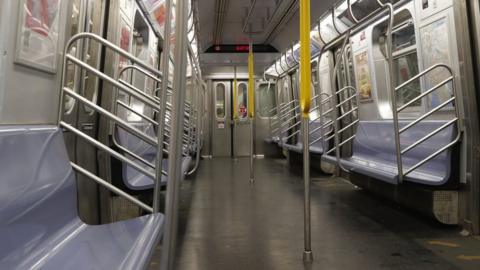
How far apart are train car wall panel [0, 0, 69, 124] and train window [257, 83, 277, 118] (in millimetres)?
7745

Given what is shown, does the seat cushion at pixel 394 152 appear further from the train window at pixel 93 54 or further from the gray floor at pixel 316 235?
the train window at pixel 93 54

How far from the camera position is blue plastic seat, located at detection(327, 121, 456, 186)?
106 inches

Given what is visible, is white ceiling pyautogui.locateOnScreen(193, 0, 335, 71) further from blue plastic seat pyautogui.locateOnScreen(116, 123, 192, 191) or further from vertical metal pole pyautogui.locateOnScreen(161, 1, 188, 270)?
vertical metal pole pyautogui.locateOnScreen(161, 1, 188, 270)

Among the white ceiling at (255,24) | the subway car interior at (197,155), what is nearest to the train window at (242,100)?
the white ceiling at (255,24)

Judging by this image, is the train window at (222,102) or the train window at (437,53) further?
the train window at (222,102)

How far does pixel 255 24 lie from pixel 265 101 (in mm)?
3086

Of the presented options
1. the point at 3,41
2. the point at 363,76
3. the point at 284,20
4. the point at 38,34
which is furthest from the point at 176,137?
the point at 284,20

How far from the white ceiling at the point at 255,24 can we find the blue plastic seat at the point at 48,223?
3.46 metres

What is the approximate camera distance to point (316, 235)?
2.54m

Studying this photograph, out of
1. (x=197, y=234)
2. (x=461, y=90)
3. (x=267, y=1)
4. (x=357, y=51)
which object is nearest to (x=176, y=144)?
(x=197, y=234)

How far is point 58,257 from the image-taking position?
3.45 ft

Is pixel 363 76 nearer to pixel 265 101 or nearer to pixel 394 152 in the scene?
pixel 394 152

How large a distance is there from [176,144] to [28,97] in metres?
0.90

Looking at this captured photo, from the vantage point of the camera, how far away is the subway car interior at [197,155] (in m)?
1.09
